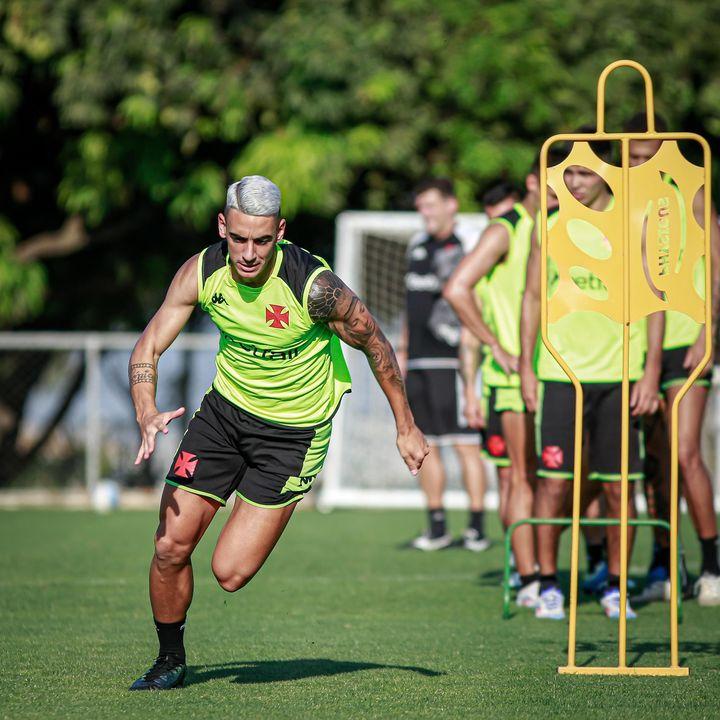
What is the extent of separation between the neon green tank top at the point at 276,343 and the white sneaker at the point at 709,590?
3.23 metres

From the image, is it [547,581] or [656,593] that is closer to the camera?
[547,581]

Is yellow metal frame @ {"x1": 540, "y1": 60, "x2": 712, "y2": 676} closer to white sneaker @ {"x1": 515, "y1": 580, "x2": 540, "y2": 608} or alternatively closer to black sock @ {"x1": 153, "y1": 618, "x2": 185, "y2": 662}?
black sock @ {"x1": 153, "y1": 618, "x2": 185, "y2": 662}

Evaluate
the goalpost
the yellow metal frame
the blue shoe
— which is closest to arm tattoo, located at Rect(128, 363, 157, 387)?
the yellow metal frame

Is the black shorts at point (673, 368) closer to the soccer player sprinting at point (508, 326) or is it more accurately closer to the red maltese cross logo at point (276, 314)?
the soccer player sprinting at point (508, 326)

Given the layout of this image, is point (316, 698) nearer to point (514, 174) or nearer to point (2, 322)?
point (514, 174)

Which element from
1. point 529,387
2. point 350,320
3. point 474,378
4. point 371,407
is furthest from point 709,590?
point 371,407

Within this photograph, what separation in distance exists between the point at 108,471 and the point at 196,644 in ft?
37.8

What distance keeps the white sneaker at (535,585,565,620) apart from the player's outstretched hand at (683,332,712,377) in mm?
1488

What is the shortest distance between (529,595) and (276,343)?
3145 millimetres

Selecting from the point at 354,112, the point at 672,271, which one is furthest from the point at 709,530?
the point at 354,112

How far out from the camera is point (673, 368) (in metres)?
8.23

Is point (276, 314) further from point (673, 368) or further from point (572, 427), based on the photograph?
point (673, 368)

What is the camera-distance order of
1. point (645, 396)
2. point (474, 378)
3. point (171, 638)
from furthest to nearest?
1. point (474, 378)
2. point (645, 396)
3. point (171, 638)

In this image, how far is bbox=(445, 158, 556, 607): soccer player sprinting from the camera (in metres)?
8.08
